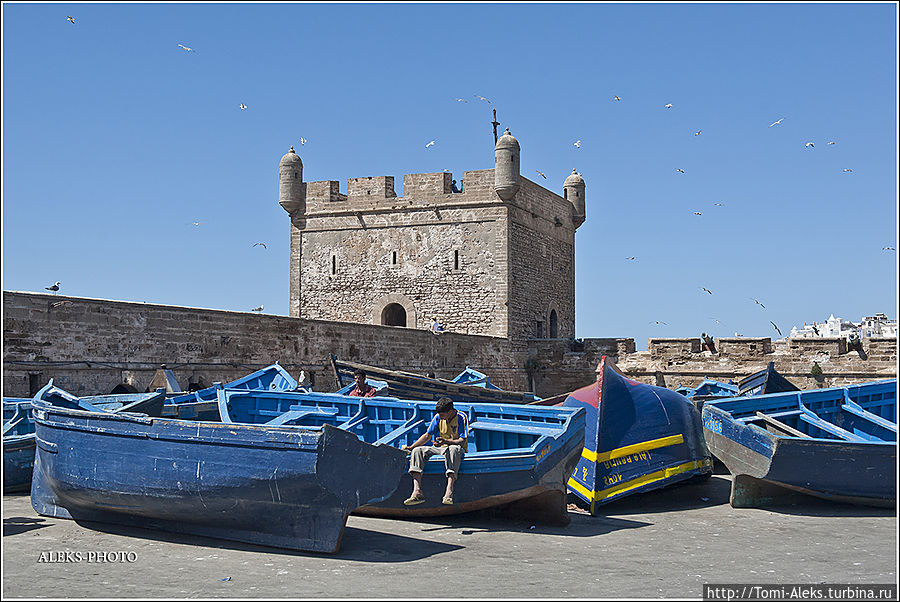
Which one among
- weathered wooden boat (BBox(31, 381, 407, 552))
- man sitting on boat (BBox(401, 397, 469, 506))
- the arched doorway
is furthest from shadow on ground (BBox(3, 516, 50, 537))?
the arched doorway

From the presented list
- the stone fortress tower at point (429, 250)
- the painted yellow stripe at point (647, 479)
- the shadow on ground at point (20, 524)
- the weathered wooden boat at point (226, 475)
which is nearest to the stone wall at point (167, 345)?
the stone fortress tower at point (429, 250)

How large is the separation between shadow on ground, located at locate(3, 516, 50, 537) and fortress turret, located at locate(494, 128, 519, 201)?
19869 millimetres

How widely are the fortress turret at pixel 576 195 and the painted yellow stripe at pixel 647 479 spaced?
2190 centimetres

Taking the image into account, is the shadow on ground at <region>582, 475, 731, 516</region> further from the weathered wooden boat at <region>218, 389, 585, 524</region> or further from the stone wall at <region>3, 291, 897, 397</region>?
the stone wall at <region>3, 291, 897, 397</region>

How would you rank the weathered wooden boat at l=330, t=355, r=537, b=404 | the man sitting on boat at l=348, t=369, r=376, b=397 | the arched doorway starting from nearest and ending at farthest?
the man sitting on boat at l=348, t=369, r=376, b=397 → the weathered wooden boat at l=330, t=355, r=537, b=404 → the arched doorway

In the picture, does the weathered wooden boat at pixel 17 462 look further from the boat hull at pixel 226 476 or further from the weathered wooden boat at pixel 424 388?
the weathered wooden boat at pixel 424 388

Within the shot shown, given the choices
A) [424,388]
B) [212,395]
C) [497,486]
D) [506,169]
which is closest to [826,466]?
[497,486]

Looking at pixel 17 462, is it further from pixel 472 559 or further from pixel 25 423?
pixel 472 559

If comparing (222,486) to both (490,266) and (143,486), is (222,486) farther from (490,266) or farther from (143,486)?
(490,266)

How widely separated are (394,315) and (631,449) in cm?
1938

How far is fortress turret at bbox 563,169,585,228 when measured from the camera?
31.7 meters

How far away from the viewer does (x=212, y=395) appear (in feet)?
41.4

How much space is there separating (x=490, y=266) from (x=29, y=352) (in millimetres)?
15960

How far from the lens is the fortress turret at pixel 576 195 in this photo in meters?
31.7
